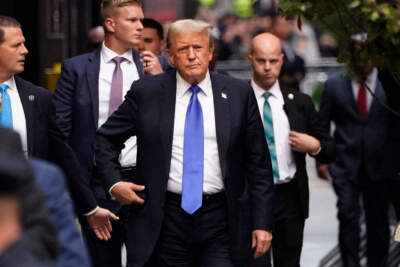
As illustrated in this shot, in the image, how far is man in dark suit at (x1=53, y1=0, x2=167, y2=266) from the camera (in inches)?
289

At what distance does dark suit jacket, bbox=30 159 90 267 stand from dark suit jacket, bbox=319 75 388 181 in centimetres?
566

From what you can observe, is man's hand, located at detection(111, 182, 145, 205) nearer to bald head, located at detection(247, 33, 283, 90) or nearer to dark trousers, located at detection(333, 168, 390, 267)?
bald head, located at detection(247, 33, 283, 90)

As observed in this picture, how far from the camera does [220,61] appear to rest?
70.6ft

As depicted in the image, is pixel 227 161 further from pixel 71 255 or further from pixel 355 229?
pixel 355 229

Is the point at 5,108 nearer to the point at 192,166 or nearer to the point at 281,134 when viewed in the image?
the point at 192,166

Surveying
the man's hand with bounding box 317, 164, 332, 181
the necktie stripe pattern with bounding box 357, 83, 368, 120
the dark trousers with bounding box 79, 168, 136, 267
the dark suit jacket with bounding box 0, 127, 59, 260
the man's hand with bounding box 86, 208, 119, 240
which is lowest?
the man's hand with bounding box 317, 164, 332, 181

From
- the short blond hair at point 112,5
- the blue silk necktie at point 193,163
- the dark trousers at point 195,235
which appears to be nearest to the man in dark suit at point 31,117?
the dark trousers at point 195,235

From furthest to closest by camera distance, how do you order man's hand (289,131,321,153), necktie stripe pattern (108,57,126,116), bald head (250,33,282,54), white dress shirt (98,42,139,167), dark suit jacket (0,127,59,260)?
bald head (250,33,282,54)
man's hand (289,131,321,153)
necktie stripe pattern (108,57,126,116)
white dress shirt (98,42,139,167)
dark suit jacket (0,127,59,260)

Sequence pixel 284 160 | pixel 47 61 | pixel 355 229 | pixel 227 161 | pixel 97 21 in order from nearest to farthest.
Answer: pixel 227 161, pixel 284 160, pixel 355 229, pixel 47 61, pixel 97 21

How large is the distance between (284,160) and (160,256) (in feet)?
5.89

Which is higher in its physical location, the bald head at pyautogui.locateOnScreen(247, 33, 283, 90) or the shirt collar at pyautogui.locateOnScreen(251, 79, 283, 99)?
the bald head at pyautogui.locateOnScreen(247, 33, 283, 90)

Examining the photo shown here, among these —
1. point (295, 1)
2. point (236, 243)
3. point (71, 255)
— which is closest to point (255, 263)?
point (236, 243)

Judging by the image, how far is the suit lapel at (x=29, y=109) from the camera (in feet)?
20.6

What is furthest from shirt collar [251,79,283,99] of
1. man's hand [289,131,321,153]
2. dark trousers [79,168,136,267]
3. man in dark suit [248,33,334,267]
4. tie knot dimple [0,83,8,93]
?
tie knot dimple [0,83,8,93]
